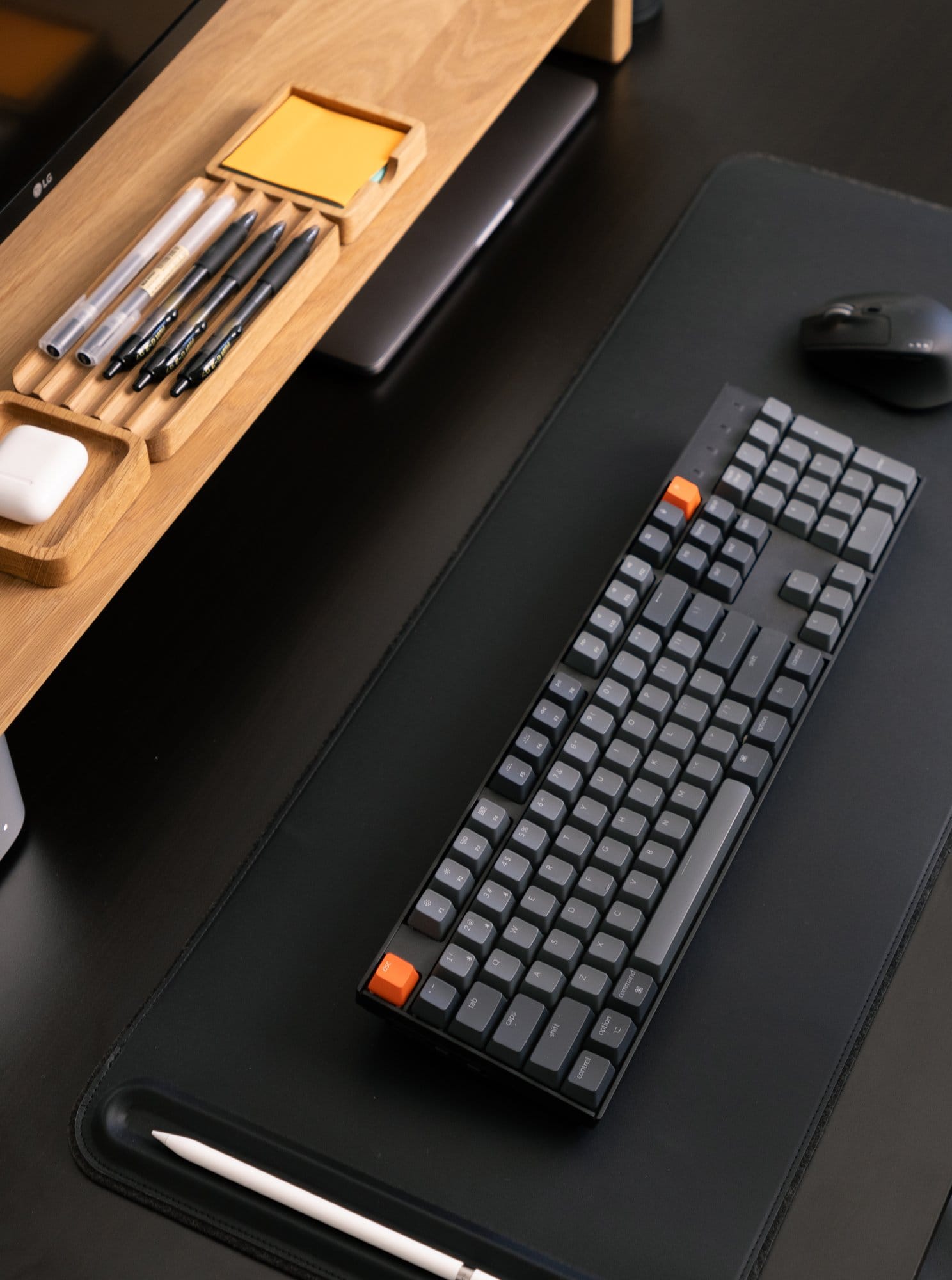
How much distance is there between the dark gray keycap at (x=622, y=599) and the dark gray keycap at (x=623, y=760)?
0.31ft

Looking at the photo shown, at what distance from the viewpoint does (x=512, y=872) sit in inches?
30.6

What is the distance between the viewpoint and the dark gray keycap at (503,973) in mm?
747

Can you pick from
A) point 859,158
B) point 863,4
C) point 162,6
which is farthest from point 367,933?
point 863,4

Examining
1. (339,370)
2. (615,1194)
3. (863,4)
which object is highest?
(863,4)

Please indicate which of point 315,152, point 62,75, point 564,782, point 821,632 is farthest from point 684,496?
point 62,75

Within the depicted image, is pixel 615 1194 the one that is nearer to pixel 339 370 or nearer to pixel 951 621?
pixel 951 621

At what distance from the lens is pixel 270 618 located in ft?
3.06

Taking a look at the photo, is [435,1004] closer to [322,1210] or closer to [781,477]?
[322,1210]

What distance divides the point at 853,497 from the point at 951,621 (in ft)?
0.34

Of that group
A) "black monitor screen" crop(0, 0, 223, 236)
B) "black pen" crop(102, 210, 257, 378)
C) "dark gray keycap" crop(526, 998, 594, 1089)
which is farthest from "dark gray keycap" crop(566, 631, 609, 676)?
"black monitor screen" crop(0, 0, 223, 236)

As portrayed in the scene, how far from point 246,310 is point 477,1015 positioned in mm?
432

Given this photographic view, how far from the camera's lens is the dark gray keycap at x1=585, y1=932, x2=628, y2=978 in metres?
0.76

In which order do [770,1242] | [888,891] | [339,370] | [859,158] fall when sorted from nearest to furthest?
[770,1242] → [888,891] → [339,370] → [859,158]

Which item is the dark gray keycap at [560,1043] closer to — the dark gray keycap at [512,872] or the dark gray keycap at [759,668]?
the dark gray keycap at [512,872]
